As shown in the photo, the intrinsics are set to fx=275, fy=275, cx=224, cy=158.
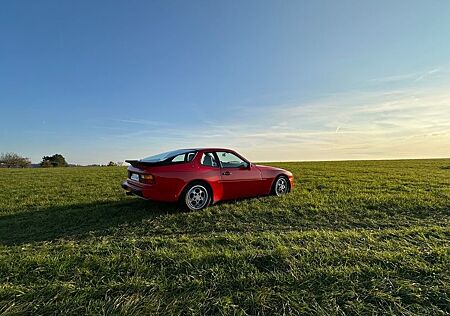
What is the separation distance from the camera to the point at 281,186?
790cm

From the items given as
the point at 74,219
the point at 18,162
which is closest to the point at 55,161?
the point at 18,162

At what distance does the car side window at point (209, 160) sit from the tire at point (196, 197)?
0.50 m

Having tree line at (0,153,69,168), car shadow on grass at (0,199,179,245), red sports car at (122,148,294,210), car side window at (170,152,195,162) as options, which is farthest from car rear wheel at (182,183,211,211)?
tree line at (0,153,69,168)

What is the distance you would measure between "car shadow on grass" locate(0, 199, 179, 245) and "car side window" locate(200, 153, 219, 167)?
4.10ft

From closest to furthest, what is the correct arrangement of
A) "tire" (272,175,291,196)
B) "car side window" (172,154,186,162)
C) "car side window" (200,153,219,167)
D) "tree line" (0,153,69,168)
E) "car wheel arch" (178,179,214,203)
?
"car wheel arch" (178,179,214,203), "car side window" (172,154,186,162), "car side window" (200,153,219,167), "tire" (272,175,291,196), "tree line" (0,153,69,168)

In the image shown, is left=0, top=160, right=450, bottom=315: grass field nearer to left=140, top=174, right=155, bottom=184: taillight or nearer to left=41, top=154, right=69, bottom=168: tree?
left=140, top=174, right=155, bottom=184: taillight

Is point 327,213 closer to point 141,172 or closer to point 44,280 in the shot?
point 141,172

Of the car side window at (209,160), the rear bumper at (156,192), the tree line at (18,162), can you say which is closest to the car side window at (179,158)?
the car side window at (209,160)

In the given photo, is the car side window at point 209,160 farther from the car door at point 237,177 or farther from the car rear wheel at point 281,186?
the car rear wheel at point 281,186

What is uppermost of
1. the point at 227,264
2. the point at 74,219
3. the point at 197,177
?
the point at 197,177

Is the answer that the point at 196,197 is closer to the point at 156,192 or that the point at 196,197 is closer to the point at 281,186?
the point at 156,192

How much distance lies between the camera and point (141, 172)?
5.86m

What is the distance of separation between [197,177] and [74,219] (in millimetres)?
2736

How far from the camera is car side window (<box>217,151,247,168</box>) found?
6711 millimetres
